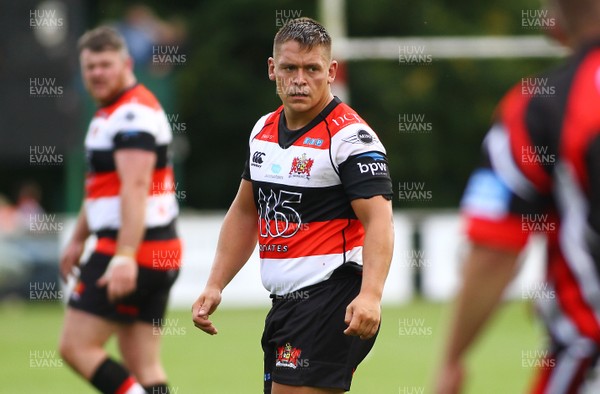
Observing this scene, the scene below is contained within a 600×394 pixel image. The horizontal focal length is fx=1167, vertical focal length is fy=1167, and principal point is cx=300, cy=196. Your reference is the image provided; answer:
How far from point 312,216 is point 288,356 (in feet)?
1.97

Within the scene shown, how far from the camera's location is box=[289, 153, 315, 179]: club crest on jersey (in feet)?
16.2

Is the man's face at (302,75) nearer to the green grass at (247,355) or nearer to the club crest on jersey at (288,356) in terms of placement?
the club crest on jersey at (288,356)

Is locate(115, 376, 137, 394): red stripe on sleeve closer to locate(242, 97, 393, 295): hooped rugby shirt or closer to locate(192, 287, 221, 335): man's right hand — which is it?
locate(192, 287, 221, 335): man's right hand

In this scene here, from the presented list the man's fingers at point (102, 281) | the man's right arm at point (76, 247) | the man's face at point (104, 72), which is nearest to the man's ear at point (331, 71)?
the man's face at point (104, 72)

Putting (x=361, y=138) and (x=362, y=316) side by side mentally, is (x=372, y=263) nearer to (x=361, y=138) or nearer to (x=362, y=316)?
(x=362, y=316)

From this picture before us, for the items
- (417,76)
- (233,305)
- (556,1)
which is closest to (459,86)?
(417,76)

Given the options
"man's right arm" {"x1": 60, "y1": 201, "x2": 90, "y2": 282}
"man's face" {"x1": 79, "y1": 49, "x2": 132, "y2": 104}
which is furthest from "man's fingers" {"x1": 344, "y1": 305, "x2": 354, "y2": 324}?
"man's right arm" {"x1": 60, "y1": 201, "x2": 90, "y2": 282}

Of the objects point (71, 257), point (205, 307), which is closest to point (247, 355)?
point (71, 257)

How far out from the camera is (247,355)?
483 inches

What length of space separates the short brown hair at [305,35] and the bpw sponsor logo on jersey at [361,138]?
0.44 meters

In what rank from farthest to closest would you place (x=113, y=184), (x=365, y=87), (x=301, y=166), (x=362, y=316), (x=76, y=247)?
(x=365, y=87) < (x=76, y=247) < (x=113, y=184) < (x=301, y=166) < (x=362, y=316)

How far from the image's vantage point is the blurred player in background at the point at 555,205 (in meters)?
2.64

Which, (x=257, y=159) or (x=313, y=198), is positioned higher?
(x=257, y=159)

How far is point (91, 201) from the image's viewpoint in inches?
263
